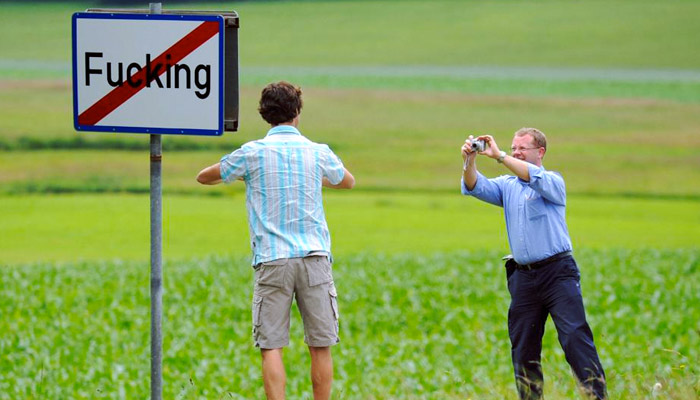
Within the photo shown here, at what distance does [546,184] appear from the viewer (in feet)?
21.8

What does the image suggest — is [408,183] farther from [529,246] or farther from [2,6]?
[2,6]

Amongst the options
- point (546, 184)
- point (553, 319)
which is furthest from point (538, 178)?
point (553, 319)

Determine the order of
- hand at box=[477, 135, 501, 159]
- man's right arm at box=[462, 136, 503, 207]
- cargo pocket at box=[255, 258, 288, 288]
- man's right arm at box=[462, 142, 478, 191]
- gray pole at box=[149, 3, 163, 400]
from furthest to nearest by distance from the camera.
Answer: man's right arm at box=[462, 136, 503, 207] → man's right arm at box=[462, 142, 478, 191] → hand at box=[477, 135, 501, 159] → cargo pocket at box=[255, 258, 288, 288] → gray pole at box=[149, 3, 163, 400]

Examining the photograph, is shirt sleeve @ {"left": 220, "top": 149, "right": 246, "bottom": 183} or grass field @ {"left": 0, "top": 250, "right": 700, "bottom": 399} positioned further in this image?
grass field @ {"left": 0, "top": 250, "right": 700, "bottom": 399}

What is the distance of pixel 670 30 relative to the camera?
6359 centimetres

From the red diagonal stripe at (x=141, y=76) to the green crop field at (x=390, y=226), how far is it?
235cm

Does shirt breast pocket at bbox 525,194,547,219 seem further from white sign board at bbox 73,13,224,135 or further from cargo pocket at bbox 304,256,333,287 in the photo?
white sign board at bbox 73,13,224,135

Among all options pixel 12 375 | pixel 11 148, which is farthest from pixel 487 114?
pixel 12 375

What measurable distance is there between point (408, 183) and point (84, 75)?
80.4 ft

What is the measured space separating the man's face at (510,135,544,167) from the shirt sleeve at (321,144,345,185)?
1305 mm

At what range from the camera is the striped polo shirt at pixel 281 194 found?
6.02m

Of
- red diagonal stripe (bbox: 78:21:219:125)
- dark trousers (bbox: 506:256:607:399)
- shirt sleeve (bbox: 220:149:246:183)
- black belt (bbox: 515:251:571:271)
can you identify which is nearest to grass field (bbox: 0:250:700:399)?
dark trousers (bbox: 506:256:607:399)

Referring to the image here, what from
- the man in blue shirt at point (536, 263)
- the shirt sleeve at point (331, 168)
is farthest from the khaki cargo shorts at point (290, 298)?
the man in blue shirt at point (536, 263)

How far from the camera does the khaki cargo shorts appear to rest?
601 cm
